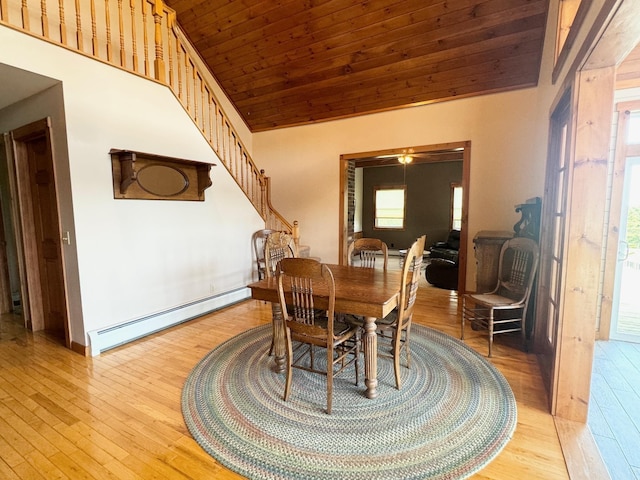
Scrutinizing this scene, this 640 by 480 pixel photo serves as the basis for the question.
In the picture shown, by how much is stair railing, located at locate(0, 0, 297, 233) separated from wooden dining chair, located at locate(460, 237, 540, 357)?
309 cm

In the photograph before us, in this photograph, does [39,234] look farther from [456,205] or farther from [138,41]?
[456,205]

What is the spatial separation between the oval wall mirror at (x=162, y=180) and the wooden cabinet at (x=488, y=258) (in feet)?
11.5

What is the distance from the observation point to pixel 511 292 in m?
3.14

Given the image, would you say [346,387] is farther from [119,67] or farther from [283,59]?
[283,59]

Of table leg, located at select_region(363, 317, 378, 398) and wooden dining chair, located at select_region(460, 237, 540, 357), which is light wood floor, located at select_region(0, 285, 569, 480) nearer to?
wooden dining chair, located at select_region(460, 237, 540, 357)

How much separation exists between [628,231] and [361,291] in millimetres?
2817

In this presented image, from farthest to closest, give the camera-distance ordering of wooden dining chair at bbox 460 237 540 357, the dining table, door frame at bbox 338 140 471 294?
door frame at bbox 338 140 471 294 → wooden dining chair at bbox 460 237 540 357 → the dining table

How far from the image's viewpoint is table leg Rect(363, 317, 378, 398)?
2.13 metres

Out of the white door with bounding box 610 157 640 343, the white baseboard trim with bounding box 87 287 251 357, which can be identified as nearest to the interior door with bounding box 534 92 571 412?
the white door with bounding box 610 157 640 343

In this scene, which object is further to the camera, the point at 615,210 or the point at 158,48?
the point at 158,48

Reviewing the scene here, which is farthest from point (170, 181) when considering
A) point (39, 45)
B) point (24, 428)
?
point (24, 428)

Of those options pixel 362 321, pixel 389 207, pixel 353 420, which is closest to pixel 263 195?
pixel 362 321

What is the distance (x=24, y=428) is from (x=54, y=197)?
6.41 feet

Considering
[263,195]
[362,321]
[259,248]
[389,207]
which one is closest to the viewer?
[362,321]
